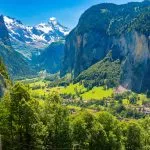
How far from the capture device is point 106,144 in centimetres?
11162

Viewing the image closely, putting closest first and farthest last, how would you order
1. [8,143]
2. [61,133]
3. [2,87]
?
[8,143] → [61,133] → [2,87]

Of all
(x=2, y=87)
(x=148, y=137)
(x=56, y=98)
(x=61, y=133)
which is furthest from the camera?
(x=148, y=137)

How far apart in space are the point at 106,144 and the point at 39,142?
24.6 metres

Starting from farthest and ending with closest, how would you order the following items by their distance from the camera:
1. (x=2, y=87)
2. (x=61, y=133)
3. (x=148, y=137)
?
(x=148, y=137)
(x=2, y=87)
(x=61, y=133)

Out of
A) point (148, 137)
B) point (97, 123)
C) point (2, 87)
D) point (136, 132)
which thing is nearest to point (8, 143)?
point (97, 123)

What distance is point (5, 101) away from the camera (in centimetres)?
9112

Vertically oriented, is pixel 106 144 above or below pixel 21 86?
below

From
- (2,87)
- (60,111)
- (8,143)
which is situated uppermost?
(2,87)

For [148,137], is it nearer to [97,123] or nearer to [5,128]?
[97,123]

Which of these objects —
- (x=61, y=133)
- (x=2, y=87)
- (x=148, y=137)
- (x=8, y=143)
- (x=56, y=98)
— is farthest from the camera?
(x=148, y=137)

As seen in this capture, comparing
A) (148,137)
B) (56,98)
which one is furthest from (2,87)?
(148,137)

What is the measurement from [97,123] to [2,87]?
2974 cm

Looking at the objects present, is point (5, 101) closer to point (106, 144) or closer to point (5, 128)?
point (5, 128)

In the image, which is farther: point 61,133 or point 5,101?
point 61,133
